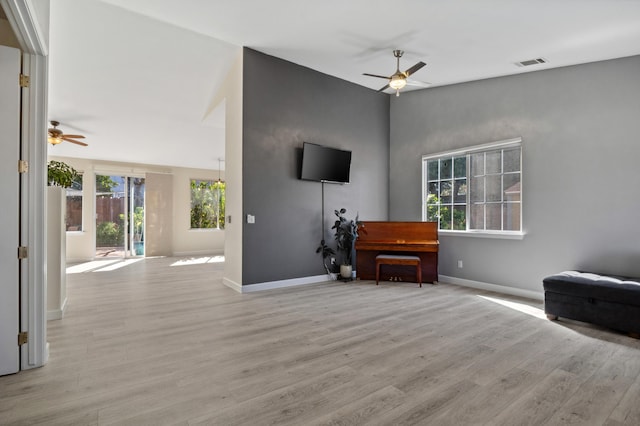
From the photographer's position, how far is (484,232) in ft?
16.8

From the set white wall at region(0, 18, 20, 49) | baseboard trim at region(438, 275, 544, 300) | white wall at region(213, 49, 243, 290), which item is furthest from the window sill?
white wall at region(0, 18, 20, 49)

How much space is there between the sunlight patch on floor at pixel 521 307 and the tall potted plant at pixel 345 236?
2138 millimetres

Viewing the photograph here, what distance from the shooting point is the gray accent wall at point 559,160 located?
3811 mm

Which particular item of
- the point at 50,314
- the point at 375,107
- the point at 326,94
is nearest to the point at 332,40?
the point at 326,94

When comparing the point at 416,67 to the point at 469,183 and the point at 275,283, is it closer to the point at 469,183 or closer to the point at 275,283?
the point at 469,183

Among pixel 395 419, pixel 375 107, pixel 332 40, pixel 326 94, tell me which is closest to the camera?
pixel 395 419

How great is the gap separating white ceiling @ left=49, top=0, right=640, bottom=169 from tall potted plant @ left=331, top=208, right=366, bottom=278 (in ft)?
8.17

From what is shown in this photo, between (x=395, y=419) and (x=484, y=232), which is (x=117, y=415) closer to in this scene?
(x=395, y=419)

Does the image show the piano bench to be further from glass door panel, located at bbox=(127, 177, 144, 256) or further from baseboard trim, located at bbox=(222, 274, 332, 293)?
glass door panel, located at bbox=(127, 177, 144, 256)

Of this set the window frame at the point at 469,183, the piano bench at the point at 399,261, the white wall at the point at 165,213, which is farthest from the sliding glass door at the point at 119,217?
the window frame at the point at 469,183

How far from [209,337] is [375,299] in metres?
2.23

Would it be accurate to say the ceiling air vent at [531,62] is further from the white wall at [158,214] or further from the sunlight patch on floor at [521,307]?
the white wall at [158,214]

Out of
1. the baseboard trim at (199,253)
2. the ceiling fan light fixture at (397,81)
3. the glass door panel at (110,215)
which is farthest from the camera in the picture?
the baseboard trim at (199,253)

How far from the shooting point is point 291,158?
5.20 m
